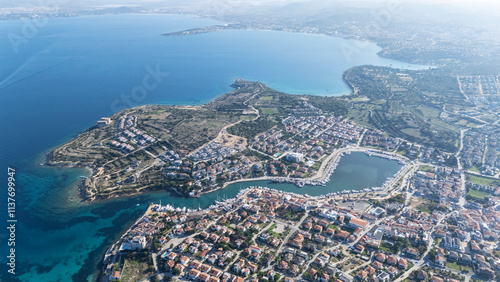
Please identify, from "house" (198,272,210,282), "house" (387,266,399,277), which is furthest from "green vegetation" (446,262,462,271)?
"house" (198,272,210,282)

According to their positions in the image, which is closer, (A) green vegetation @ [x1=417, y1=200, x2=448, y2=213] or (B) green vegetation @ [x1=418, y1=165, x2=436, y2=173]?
(A) green vegetation @ [x1=417, y1=200, x2=448, y2=213]

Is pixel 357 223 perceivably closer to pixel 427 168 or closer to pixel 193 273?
pixel 193 273

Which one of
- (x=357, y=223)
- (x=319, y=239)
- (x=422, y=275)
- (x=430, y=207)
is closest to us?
(x=422, y=275)

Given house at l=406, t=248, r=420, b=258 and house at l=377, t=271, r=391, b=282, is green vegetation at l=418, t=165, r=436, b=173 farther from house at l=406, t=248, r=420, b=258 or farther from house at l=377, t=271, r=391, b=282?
house at l=377, t=271, r=391, b=282

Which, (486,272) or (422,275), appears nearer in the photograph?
(422,275)

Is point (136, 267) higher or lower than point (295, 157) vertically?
higher

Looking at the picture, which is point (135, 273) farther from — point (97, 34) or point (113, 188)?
point (97, 34)

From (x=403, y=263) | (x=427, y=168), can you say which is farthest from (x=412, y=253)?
(x=427, y=168)

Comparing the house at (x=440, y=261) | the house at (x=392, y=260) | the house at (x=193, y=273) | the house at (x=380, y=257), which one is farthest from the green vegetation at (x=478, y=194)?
the house at (x=193, y=273)

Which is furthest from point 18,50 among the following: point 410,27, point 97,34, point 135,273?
point 410,27
